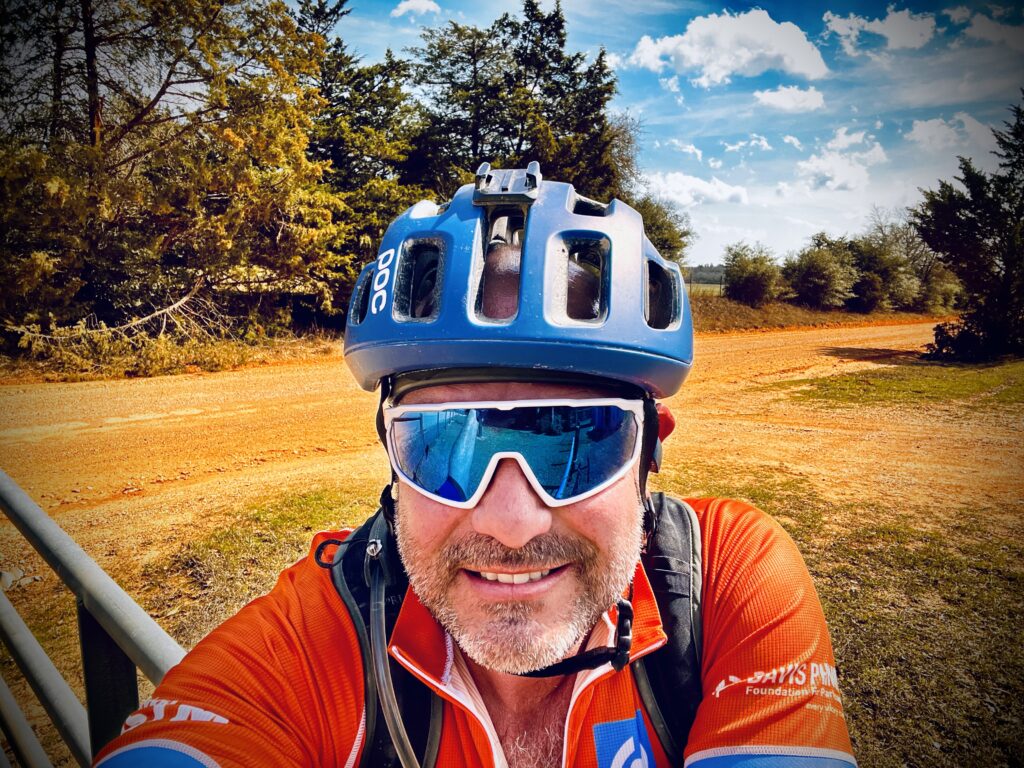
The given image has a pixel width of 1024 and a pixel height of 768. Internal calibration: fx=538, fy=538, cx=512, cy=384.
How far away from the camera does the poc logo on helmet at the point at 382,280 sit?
1.90 m

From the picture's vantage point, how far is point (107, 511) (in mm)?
5609

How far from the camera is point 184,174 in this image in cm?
1366

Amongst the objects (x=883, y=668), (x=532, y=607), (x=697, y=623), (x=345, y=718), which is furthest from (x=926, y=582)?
(x=345, y=718)

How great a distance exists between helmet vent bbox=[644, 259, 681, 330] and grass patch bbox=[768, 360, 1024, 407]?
10.1 meters

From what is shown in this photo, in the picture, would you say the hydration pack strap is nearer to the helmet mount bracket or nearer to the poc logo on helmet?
the poc logo on helmet

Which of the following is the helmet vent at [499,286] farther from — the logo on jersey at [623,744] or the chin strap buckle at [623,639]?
the logo on jersey at [623,744]

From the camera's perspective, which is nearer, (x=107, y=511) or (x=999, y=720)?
(x=999, y=720)

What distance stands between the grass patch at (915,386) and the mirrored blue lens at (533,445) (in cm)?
1059

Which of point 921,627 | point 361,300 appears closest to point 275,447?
Result: point 361,300

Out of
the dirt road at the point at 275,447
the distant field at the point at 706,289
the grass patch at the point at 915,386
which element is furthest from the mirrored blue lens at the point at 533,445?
the distant field at the point at 706,289

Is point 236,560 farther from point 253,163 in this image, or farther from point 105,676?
point 253,163

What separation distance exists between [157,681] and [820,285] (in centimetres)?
3366

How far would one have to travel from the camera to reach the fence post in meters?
1.47

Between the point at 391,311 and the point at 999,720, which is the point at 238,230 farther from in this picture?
the point at 999,720
